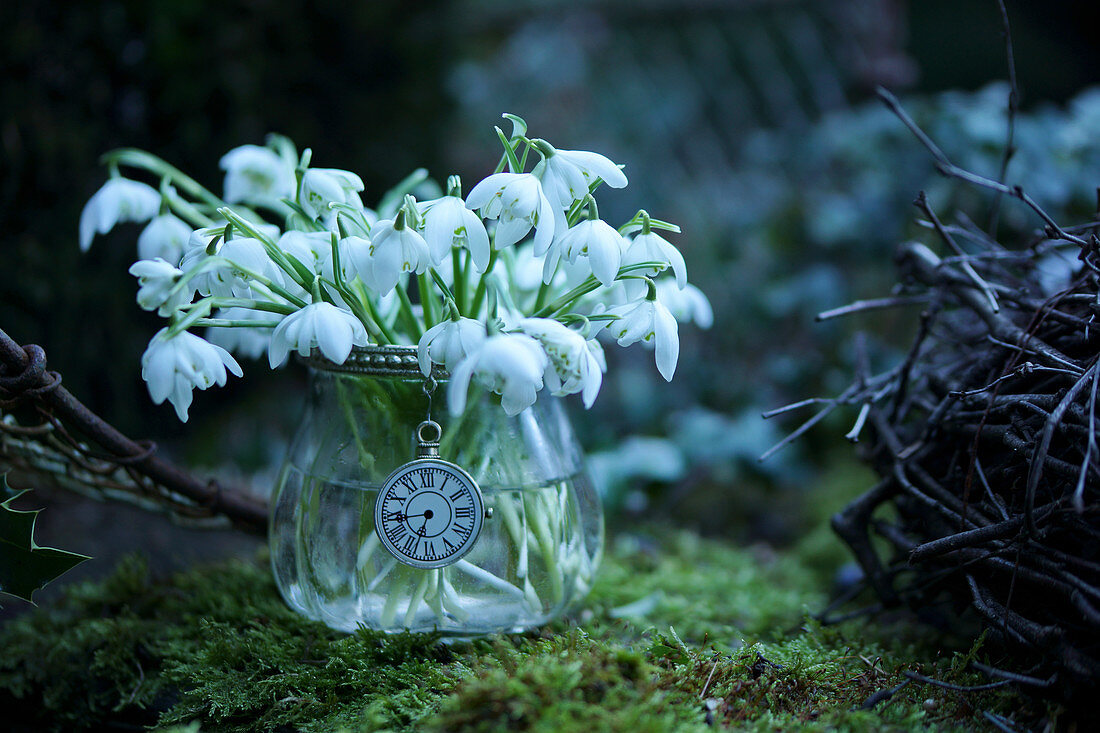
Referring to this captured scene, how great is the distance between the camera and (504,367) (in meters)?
0.64

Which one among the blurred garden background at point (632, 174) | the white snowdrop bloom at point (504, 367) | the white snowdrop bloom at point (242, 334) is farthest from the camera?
the blurred garden background at point (632, 174)

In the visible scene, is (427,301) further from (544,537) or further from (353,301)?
(544,537)

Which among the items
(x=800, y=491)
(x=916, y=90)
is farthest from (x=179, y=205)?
(x=916, y=90)

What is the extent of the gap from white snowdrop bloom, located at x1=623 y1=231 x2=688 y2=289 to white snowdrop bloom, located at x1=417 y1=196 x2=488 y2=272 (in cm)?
15

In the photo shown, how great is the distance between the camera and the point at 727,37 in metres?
A: 3.42

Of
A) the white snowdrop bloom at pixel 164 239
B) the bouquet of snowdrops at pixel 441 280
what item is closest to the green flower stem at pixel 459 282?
the bouquet of snowdrops at pixel 441 280

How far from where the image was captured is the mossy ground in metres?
0.70

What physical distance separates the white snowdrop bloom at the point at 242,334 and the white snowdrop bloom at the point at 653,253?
41 centimetres

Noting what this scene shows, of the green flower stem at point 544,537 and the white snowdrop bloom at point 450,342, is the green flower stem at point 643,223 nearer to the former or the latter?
the white snowdrop bloom at point 450,342

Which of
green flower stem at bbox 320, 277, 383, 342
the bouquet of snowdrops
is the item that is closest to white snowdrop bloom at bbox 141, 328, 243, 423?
the bouquet of snowdrops

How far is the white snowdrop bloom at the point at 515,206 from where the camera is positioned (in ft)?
2.29

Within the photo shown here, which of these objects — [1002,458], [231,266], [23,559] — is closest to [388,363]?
[231,266]

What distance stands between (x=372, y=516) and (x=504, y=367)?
266mm

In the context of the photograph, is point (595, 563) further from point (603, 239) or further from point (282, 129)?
point (282, 129)
